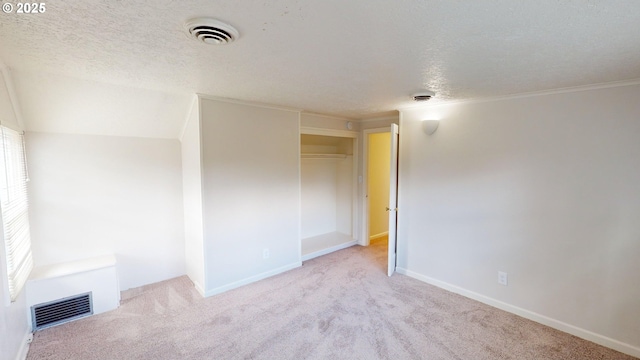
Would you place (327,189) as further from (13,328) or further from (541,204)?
(13,328)

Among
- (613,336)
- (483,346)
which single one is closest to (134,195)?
(483,346)

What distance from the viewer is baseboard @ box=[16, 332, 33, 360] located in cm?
212

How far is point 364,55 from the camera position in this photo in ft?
5.75

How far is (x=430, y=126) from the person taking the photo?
336 cm

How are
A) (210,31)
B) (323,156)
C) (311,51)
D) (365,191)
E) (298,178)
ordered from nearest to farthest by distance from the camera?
(210,31)
(311,51)
(298,178)
(365,191)
(323,156)

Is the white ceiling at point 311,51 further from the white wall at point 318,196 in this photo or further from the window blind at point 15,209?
the white wall at point 318,196

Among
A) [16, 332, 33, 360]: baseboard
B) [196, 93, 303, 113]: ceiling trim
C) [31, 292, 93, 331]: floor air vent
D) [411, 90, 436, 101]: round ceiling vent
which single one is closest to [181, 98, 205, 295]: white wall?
[196, 93, 303, 113]: ceiling trim

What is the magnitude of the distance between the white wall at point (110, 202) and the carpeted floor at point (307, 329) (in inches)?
18.0

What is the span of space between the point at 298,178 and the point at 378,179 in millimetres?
1921

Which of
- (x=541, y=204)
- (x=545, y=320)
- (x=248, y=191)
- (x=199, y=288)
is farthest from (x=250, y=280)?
(x=541, y=204)

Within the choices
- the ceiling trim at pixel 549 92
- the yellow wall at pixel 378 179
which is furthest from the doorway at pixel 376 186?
the ceiling trim at pixel 549 92

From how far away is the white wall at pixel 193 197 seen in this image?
10.1 feet

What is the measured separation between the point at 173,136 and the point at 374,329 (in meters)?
3.24

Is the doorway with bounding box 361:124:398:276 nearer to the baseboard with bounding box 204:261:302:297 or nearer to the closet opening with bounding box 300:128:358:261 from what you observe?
the closet opening with bounding box 300:128:358:261
